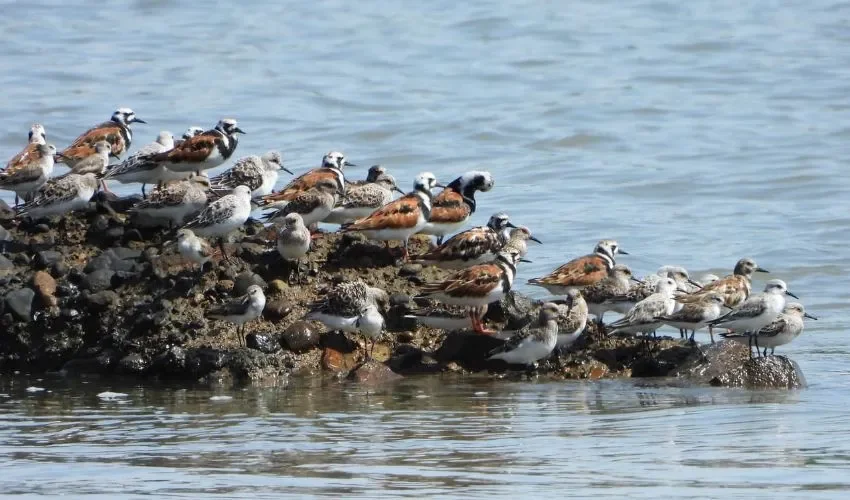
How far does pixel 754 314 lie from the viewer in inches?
480

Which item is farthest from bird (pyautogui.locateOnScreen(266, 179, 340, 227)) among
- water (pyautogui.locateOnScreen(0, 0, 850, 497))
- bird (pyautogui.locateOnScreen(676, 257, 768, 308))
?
bird (pyautogui.locateOnScreen(676, 257, 768, 308))

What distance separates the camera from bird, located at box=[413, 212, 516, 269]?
13688mm

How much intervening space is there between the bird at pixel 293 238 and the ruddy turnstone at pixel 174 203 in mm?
1324

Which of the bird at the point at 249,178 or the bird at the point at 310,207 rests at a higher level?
the bird at the point at 249,178

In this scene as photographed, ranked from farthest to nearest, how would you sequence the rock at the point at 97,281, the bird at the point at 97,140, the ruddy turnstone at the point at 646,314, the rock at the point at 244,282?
the bird at the point at 97,140 < the rock at the point at 97,281 < the rock at the point at 244,282 < the ruddy turnstone at the point at 646,314

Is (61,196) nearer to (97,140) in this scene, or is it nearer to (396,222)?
(97,140)

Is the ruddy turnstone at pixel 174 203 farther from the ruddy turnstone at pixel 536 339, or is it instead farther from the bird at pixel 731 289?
the bird at pixel 731 289

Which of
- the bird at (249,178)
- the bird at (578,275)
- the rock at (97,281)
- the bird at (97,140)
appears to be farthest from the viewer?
the bird at (97,140)

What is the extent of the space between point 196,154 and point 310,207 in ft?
5.92

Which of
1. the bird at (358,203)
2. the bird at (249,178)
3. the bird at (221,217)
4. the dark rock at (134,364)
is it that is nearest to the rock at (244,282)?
the bird at (221,217)

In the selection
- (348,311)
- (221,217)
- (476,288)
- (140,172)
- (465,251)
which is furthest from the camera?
(140,172)

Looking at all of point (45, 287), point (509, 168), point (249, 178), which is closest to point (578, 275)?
point (249, 178)

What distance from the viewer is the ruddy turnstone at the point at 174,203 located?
13867mm

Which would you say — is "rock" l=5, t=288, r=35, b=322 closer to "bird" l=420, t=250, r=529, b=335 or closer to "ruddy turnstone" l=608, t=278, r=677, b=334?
"bird" l=420, t=250, r=529, b=335
